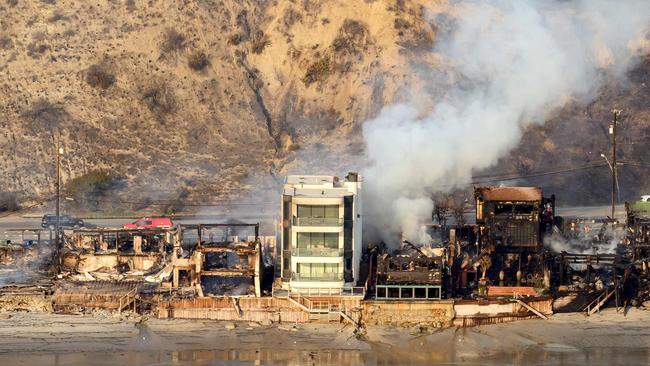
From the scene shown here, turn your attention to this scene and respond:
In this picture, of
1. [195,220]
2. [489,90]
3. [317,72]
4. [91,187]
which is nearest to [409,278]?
[195,220]

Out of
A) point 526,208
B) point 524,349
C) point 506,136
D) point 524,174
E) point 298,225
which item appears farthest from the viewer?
point 524,174

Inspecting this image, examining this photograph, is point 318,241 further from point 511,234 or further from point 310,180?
point 511,234

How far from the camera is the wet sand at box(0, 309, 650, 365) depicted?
7044 cm

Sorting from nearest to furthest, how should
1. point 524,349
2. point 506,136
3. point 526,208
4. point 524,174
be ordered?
point 524,349, point 526,208, point 506,136, point 524,174

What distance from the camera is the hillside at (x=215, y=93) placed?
110 m

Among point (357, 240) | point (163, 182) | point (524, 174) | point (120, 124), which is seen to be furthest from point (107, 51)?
point (357, 240)

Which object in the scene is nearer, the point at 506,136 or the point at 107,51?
the point at 506,136

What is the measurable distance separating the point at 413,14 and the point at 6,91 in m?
32.3

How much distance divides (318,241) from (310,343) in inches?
291

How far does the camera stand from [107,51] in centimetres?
12306

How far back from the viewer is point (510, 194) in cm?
8550

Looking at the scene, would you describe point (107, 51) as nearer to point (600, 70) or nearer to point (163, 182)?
point (163, 182)

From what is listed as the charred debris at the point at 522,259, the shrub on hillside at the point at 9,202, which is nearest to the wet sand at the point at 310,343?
the charred debris at the point at 522,259

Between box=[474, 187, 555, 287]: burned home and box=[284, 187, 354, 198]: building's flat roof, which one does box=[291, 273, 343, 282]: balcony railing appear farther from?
box=[474, 187, 555, 287]: burned home
